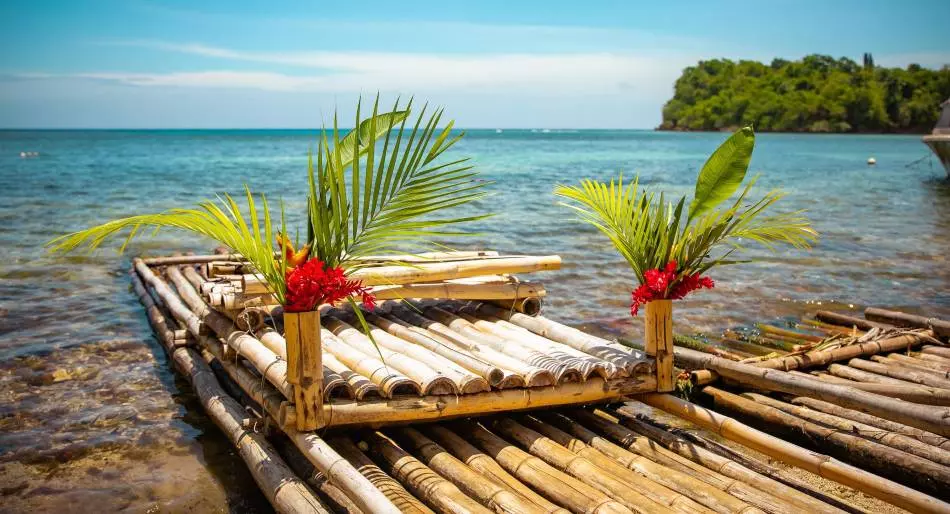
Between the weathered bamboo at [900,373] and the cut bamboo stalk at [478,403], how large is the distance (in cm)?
244

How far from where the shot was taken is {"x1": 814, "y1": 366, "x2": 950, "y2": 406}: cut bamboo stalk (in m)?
5.46

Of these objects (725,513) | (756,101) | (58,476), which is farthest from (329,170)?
(756,101)

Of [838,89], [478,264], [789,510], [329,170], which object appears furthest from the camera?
[838,89]

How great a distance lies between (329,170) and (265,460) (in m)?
1.85

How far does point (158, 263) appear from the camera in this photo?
38.4 feet

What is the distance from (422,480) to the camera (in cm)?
443

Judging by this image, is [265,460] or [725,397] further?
[725,397]

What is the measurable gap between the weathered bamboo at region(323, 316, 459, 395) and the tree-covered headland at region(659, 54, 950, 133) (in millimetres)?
109553

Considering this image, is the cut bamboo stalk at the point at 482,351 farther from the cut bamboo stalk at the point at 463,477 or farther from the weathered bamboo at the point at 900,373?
the weathered bamboo at the point at 900,373

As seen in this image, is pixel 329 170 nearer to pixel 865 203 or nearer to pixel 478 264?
pixel 478 264

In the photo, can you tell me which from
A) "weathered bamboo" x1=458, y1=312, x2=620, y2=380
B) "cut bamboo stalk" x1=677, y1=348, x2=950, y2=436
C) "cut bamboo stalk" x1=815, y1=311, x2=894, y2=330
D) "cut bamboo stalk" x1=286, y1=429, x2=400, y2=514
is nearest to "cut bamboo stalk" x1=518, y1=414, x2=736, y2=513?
"weathered bamboo" x1=458, y1=312, x2=620, y2=380

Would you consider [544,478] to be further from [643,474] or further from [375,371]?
[375,371]

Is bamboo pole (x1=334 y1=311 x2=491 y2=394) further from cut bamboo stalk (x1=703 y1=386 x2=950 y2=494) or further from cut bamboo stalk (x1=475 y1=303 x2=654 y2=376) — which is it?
cut bamboo stalk (x1=703 y1=386 x2=950 y2=494)

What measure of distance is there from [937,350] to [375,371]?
5385 millimetres
